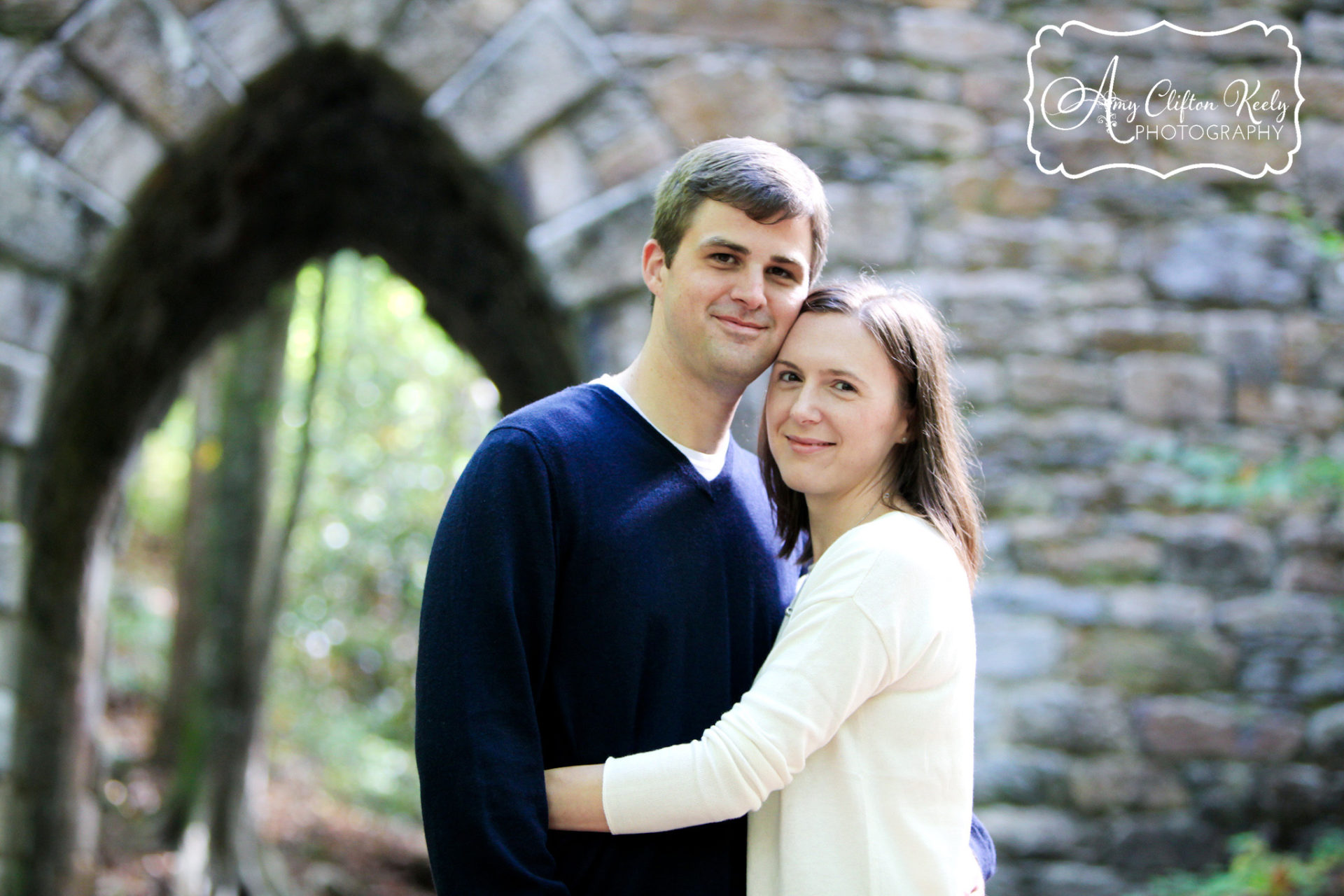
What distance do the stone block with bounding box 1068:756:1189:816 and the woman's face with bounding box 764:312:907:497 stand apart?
208 centimetres

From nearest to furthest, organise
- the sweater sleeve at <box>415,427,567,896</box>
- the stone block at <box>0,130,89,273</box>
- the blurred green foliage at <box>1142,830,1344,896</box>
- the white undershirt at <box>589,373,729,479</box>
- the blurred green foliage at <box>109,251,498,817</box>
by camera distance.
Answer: the sweater sleeve at <box>415,427,567,896</box> → the white undershirt at <box>589,373,729,479</box> → the stone block at <box>0,130,89,273</box> → the blurred green foliage at <box>1142,830,1344,896</box> → the blurred green foliage at <box>109,251,498,817</box>

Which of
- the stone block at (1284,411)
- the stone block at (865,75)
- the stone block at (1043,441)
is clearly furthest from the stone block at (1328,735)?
the stone block at (865,75)

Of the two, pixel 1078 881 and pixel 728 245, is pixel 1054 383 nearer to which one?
pixel 1078 881

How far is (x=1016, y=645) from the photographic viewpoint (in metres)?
3.30

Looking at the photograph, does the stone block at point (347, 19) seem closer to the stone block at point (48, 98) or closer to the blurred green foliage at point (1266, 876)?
the stone block at point (48, 98)

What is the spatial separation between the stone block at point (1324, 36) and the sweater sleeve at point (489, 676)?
10.6 feet

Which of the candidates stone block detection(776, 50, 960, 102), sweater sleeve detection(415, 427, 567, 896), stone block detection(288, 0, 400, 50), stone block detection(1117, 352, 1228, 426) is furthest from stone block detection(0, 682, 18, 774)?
stone block detection(1117, 352, 1228, 426)

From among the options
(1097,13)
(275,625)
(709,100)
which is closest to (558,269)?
(709,100)

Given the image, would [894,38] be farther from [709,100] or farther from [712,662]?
[712,662]

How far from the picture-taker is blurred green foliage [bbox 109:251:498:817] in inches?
357

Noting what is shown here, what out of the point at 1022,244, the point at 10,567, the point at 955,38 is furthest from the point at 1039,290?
the point at 10,567

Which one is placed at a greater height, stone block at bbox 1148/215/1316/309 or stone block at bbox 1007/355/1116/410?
stone block at bbox 1148/215/1316/309

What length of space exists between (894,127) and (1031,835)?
213 centimetres

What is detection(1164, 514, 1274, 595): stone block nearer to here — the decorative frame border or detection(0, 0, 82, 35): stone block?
the decorative frame border
